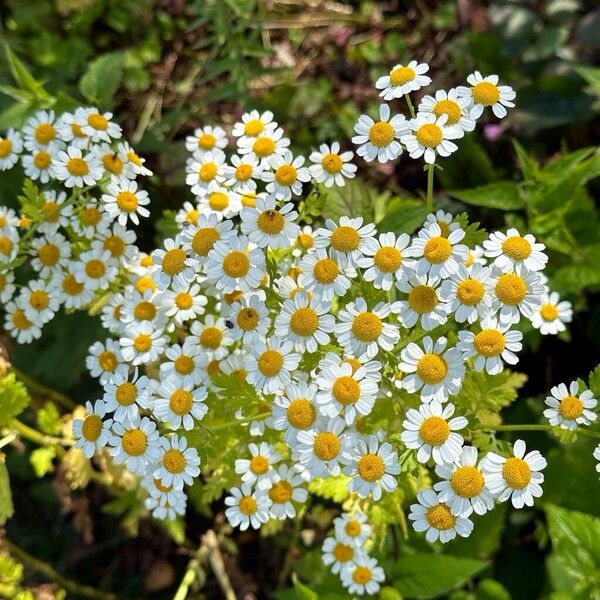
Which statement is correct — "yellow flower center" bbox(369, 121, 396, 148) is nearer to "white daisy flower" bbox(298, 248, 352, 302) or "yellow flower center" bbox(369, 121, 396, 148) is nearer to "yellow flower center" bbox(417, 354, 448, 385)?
"white daisy flower" bbox(298, 248, 352, 302)

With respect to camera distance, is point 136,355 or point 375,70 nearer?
point 136,355

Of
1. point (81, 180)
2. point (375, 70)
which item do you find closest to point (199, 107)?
point (375, 70)

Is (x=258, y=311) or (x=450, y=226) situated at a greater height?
(x=450, y=226)

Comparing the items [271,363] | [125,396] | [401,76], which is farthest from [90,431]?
[401,76]

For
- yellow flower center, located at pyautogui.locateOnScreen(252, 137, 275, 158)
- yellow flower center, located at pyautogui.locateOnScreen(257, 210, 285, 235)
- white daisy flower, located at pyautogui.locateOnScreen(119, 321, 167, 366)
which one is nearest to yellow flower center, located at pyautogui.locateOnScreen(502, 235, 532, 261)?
yellow flower center, located at pyautogui.locateOnScreen(257, 210, 285, 235)

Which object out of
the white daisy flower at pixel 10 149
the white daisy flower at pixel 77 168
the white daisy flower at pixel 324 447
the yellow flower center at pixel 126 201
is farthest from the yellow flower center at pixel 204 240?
the white daisy flower at pixel 10 149

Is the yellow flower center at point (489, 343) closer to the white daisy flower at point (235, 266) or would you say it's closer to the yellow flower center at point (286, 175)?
the white daisy flower at point (235, 266)

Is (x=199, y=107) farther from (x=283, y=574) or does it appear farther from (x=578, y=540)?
(x=578, y=540)
